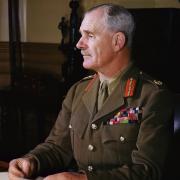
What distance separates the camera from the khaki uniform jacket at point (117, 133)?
3.86 ft

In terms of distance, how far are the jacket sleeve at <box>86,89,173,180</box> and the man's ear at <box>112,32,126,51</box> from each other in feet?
0.61

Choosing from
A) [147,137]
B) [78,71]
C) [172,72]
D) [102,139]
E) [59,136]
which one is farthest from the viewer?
[78,71]

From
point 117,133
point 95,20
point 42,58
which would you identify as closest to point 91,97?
point 117,133

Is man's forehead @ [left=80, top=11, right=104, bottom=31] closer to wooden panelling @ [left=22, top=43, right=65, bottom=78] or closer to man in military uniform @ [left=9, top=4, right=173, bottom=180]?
man in military uniform @ [left=9, top=4, right=173, bottom=180]

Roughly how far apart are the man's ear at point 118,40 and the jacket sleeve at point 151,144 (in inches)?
7.3

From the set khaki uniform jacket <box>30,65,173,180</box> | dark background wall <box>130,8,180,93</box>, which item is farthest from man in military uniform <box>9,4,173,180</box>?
dark background wall <box>130,8,180,93</box>

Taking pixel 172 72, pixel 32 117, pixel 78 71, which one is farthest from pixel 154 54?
pixel 32 117

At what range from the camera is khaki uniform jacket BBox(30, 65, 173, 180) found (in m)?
1.18

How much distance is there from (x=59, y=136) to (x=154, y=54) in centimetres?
124

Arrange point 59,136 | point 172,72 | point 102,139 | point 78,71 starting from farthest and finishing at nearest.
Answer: point 78,71
point 172,72
point 59,136
point 102,139

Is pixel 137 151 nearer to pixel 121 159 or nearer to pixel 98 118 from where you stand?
pixel 121 159

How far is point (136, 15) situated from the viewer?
2.50 m

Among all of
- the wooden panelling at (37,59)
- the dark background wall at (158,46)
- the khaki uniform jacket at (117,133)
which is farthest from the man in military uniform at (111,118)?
the wooden panelling at (37,59)

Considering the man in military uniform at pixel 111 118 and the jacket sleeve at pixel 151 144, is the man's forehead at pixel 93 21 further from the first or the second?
the jacket sleeve at pixel 151 144
